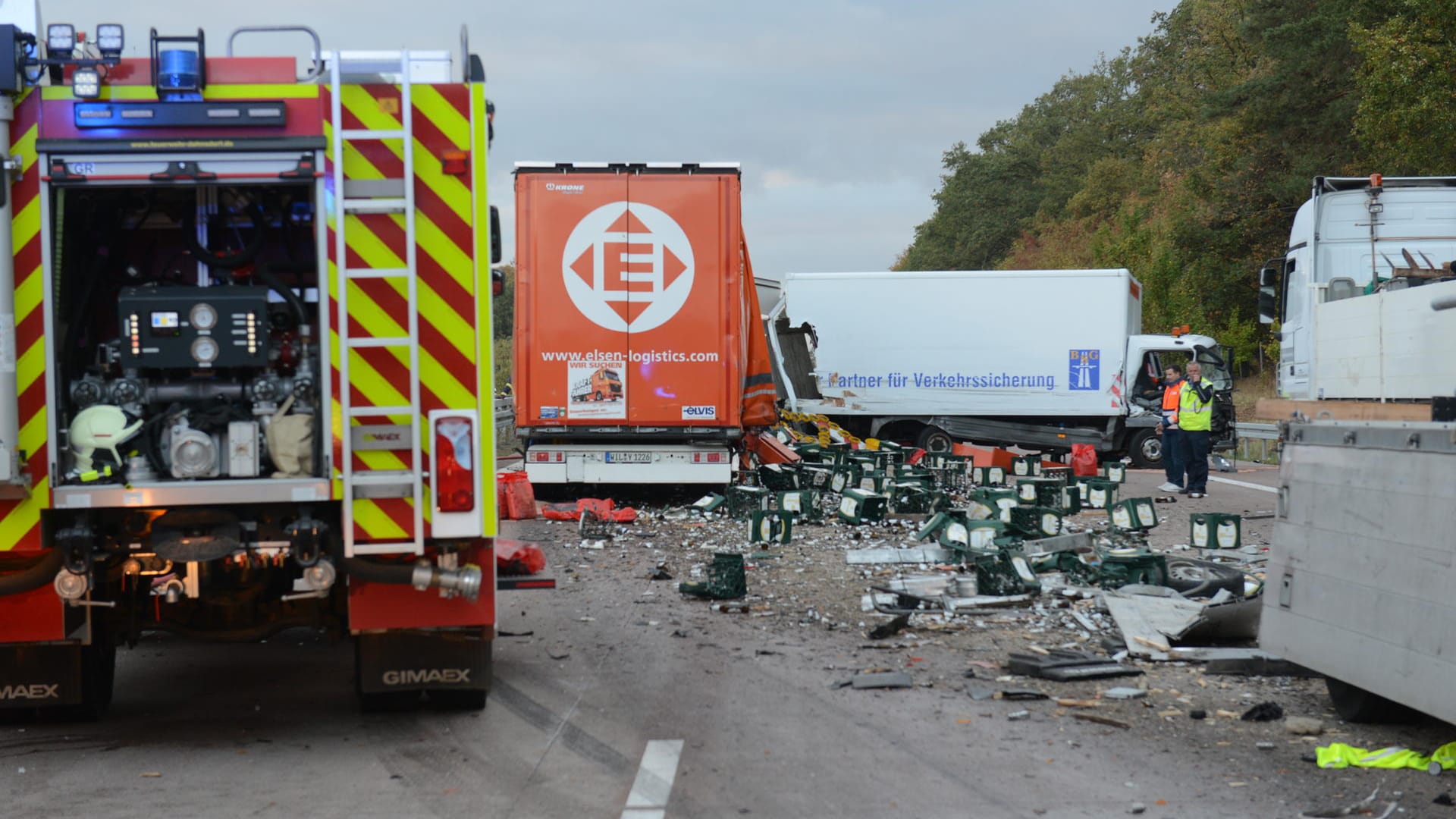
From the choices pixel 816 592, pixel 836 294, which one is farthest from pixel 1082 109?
pixel 816 592

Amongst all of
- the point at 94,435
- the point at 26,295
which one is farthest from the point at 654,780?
the point at 26,295

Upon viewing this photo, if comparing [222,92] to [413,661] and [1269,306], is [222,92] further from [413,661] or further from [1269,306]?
[1269,306]

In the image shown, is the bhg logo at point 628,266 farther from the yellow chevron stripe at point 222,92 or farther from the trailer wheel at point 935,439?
the trailer wheel at point 935,439

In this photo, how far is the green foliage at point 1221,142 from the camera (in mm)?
24203

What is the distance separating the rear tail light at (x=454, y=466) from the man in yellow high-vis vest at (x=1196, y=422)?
555 inches

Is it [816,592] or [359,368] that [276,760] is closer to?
[359,368]

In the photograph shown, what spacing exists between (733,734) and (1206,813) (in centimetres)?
203

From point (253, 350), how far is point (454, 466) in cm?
94

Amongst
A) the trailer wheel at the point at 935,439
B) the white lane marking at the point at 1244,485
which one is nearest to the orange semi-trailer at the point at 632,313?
the white lane marking at the point at 1244,485

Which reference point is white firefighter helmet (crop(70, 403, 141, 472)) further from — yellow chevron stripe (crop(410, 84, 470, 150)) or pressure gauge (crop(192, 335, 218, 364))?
yellow chevron stripe (crop(410, 84, 470, 150))

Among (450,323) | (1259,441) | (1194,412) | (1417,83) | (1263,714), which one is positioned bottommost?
(1259,441)

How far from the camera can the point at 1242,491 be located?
64.5ft

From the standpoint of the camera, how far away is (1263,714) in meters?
6.48

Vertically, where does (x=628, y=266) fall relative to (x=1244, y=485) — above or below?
above
